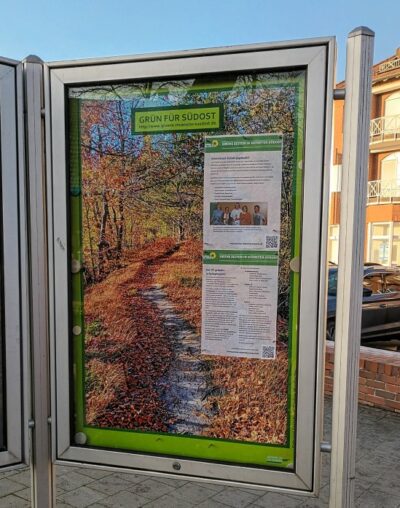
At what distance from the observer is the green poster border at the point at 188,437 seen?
84.8 inches

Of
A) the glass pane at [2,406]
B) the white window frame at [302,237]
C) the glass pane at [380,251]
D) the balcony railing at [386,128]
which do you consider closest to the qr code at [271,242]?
the white window frame at [302,237]

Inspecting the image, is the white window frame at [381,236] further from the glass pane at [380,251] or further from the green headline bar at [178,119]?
the green headline bar at [178,119]

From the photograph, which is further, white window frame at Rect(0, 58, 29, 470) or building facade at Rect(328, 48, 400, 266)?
building facade at Rect(328, 48, 400, 266)

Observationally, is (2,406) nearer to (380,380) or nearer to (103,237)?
(103,237)

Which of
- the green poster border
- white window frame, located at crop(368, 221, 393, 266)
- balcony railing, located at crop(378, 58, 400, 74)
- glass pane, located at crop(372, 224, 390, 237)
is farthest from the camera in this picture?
balcony railing, located at crop(378, 58, 400, 74)

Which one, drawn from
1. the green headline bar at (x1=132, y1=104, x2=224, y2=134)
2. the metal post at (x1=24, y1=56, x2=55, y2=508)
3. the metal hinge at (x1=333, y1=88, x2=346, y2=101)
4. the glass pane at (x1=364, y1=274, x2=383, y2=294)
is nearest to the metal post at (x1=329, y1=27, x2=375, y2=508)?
the metal hinge at (x1=333, y1=88, x2=346, y2=101)

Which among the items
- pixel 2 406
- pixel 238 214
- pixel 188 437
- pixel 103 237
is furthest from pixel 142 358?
pixel 238 214

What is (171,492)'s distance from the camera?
3424 millimetres

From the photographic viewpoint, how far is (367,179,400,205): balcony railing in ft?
82.8

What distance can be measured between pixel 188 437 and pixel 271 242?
1.13m

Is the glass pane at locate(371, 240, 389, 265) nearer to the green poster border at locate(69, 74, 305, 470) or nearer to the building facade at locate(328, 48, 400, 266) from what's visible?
the building facade at locate(328, 48, 400, 266)

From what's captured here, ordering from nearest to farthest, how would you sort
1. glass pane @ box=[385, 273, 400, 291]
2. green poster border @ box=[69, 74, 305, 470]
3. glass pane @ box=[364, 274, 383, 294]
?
green poster border @ box=[69, 74, 305, 470]
glass pane @ box=[364, 274, 383, 294]
glass pane @ box=[385, 273, 400, 291]

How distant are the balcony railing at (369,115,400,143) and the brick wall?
23106 millimetres

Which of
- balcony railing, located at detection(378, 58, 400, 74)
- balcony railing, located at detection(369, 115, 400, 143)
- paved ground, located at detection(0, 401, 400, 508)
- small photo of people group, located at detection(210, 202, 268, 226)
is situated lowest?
paved ground, located at detection(0, 401, 400, 508)
